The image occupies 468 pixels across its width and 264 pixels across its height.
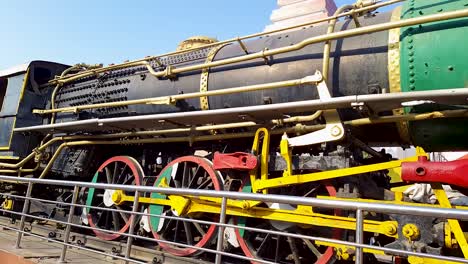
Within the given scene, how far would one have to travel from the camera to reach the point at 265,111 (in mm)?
3660

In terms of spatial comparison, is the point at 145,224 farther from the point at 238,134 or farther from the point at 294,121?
the point at 294,121

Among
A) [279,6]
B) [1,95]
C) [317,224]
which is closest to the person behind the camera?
[317,224]

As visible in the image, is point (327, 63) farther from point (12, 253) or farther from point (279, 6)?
point (279, 6)

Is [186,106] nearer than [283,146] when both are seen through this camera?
No

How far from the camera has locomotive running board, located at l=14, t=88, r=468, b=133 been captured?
2.86m

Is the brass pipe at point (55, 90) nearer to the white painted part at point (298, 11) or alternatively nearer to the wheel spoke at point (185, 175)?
the wheel spoke at point (185, 175)

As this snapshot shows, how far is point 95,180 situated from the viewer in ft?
18.4

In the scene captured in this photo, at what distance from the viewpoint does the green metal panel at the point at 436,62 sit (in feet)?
9.78

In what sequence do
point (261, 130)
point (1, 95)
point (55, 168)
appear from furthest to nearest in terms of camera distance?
1. point (1, 95)
2. point (55, 168)
3. point (261, 130)

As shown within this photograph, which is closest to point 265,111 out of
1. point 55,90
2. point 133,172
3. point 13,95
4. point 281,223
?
point 281,223

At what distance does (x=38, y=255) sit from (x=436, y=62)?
4270 mm

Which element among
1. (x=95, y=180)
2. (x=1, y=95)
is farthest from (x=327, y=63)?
(x=1, y=95)

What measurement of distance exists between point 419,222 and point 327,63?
1.50 metres

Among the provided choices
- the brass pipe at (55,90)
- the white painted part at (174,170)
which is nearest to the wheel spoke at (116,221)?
the white painted part at (174,170)
